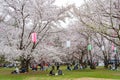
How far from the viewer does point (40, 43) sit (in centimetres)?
3356

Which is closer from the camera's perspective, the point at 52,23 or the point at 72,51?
the point at 52,23

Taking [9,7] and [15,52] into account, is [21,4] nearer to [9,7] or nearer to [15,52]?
[9,7]

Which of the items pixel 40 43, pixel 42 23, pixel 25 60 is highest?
pixel 42 23

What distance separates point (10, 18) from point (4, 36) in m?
2.28

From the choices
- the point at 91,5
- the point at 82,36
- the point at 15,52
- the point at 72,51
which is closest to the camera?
the point at 91,5

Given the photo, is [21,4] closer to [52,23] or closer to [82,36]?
[52,23]

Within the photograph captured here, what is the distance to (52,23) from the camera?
32.4m

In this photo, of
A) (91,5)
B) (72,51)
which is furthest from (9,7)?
(72,51)

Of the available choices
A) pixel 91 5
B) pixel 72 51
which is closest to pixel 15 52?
pixel 91 5

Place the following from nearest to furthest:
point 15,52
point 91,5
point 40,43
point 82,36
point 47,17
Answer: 1. point 91,5
2. point 15,52
3. point 47,17
4. point 40,43
5. point 82,36

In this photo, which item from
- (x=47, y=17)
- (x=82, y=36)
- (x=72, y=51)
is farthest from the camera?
(x=72, y=51)

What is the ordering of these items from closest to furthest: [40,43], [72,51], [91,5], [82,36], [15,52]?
[91,5], [15,52], [40,43], [82,36], [72,51]

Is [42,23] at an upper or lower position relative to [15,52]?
upper

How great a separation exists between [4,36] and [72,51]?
21713mm
